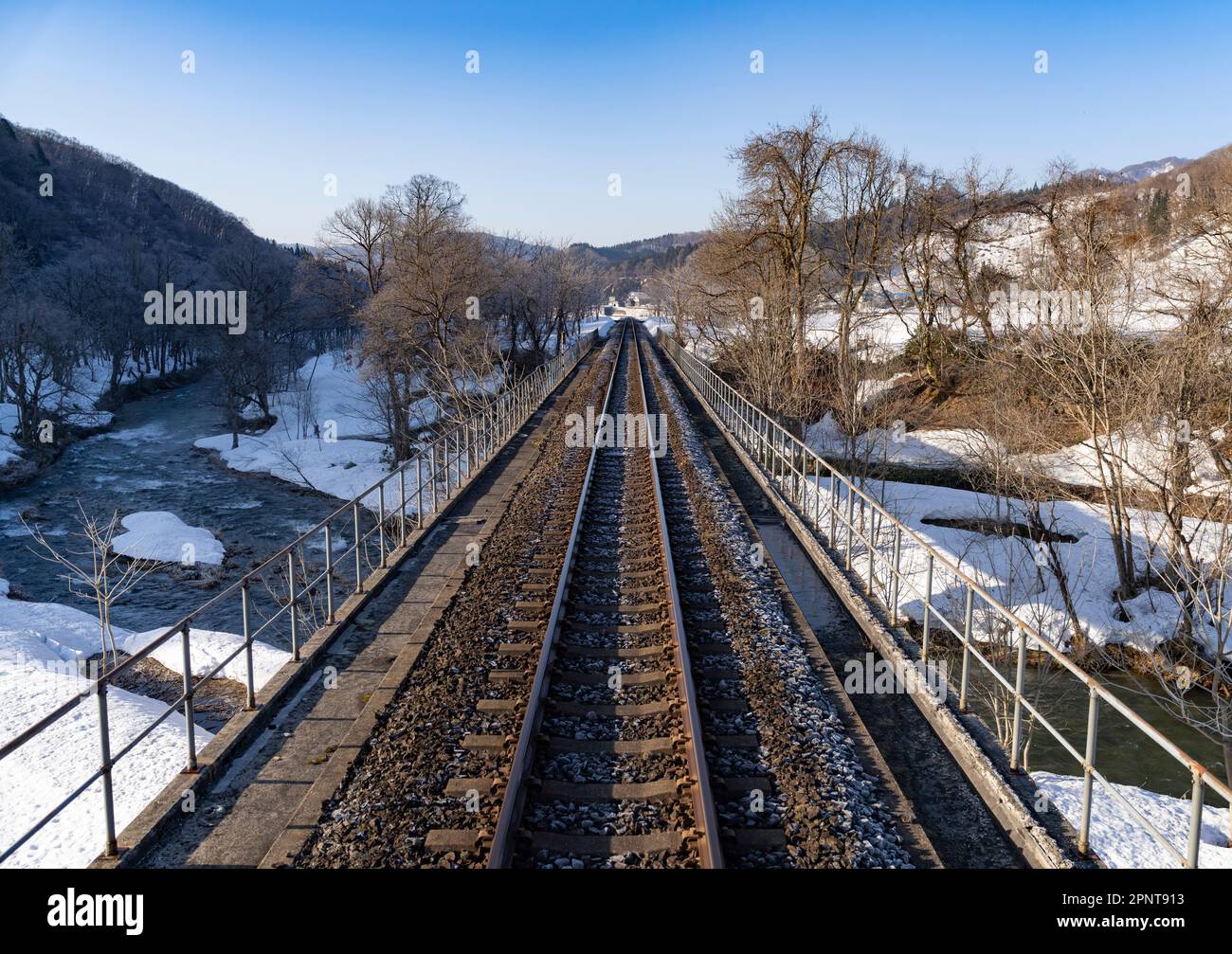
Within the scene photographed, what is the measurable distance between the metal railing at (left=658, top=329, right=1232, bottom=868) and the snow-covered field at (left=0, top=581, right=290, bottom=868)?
5.31 metres

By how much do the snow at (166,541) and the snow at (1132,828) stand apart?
23.7 m

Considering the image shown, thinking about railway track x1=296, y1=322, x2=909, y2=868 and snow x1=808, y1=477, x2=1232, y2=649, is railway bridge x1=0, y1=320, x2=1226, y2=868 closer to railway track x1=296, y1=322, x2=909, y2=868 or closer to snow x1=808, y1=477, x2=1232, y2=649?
railway track x1=296, y1=322, x2=909, y2=868

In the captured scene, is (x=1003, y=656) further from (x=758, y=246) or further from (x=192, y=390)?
(x=192, y=390)

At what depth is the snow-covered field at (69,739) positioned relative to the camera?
7.06 metres

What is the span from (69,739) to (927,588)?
9687 millimetres

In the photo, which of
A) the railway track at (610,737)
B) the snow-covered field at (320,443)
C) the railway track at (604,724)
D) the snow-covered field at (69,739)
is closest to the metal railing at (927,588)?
the railway track at (610,737)

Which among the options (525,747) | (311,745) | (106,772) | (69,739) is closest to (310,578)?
(69,739)

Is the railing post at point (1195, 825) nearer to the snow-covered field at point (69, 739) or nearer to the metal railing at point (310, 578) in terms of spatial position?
the metal railing at point (310, 578)

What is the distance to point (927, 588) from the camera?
7.84m

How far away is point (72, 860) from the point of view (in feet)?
20.2

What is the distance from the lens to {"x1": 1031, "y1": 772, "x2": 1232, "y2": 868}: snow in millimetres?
7045

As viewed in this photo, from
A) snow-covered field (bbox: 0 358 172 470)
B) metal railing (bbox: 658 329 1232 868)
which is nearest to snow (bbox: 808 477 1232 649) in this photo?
metal railing (bbox: 658 329 1232 868)
